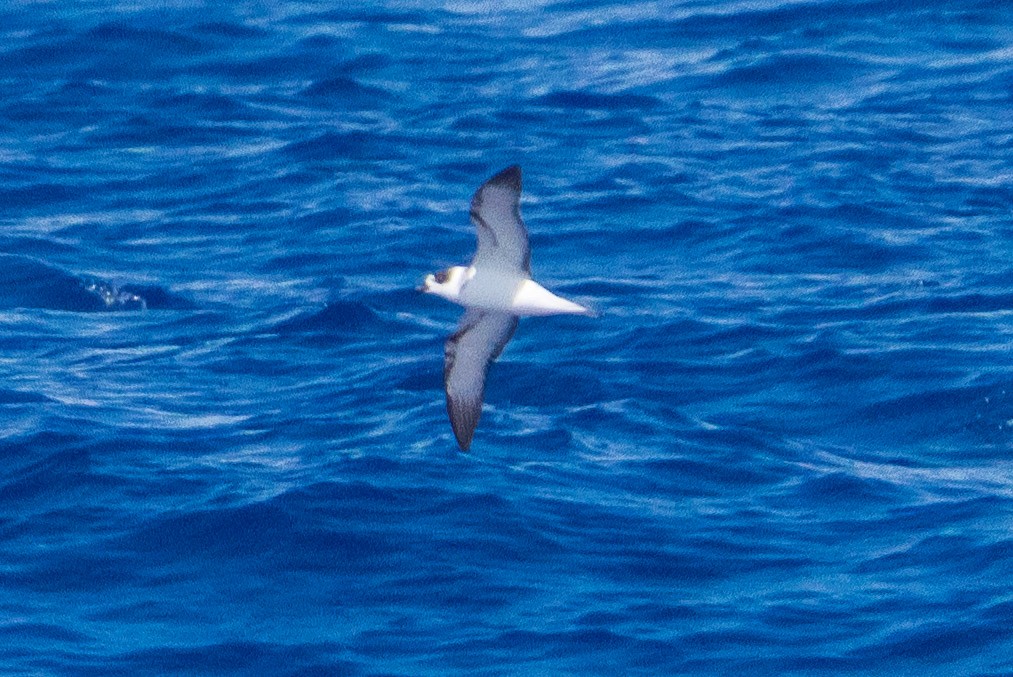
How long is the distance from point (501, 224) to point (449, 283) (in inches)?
40.6

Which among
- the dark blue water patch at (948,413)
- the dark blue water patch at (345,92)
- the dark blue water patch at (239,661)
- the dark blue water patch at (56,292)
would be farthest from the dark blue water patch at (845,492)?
the dark blue water patch at (345,92)

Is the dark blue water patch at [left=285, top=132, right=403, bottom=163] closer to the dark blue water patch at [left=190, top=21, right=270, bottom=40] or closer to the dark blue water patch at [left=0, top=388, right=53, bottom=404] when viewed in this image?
the dark blue water patch at [left=190, top=21, right=270, bottom=40]

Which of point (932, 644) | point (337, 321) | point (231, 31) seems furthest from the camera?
point (231, 31)

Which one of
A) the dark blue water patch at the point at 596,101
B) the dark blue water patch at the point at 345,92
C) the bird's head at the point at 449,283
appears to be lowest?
the bird's head at the point at 449,283

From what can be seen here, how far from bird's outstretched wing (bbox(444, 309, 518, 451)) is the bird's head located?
349 millimetres

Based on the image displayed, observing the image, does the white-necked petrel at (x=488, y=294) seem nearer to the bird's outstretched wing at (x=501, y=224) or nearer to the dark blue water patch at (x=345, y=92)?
the bird's outstretched wing at (x=501, y=224)

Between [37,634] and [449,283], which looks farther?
[449,283]

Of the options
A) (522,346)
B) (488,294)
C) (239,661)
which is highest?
(522,346)

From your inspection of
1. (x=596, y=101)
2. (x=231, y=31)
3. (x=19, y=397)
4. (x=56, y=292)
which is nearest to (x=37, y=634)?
(x=19, y=397)

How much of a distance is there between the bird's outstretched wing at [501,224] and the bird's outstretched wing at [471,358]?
0.79 metres

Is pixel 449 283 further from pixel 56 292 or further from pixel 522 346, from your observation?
pixel 56 292

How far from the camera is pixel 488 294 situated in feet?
43.6

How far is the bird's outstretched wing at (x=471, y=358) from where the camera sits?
13992mm

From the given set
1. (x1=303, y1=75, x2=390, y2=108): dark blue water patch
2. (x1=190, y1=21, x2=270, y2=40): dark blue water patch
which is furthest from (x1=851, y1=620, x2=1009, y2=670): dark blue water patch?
(x1=190, y1=21, x2=270, y2=40): dark blue water patch
